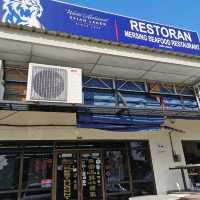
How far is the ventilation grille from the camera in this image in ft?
15.7

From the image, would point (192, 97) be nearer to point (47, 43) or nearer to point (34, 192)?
point (47, 43)

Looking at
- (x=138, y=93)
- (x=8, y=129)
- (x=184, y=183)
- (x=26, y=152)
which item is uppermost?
(x=138, y=93)

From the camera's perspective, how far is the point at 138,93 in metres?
6.99

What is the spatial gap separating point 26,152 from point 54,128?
0.89 metres

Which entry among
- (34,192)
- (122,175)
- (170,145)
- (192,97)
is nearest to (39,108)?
(34,192)

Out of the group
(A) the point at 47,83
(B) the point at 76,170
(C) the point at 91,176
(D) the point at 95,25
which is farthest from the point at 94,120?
(D) the point at 95,25

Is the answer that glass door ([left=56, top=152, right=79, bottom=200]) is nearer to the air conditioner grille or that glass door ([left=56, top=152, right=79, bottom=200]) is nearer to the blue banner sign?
the air conditioner grille

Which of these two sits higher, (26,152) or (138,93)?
(138,93)

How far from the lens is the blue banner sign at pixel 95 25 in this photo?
204 inches

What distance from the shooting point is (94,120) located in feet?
17.2

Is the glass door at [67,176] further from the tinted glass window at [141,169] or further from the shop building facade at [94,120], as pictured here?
the tinted glass window at [141,169]

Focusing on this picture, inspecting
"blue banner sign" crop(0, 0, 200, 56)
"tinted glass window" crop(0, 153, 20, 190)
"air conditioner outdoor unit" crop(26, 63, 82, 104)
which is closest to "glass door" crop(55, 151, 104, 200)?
"tinted glass window" crop(0, 153, 20, 190)

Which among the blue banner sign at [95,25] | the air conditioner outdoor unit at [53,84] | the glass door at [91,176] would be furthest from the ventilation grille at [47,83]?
the glass door at [91,176]

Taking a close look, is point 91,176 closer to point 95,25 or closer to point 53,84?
point 53,84
